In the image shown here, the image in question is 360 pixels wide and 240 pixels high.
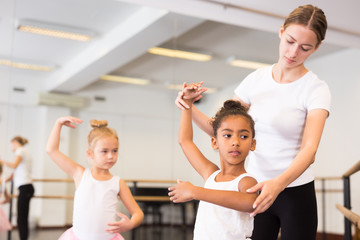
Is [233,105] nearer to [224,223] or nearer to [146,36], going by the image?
[224,223]

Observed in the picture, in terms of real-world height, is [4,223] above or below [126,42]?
below

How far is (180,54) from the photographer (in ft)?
13.6

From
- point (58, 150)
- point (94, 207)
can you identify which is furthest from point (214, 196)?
point (58, 150)

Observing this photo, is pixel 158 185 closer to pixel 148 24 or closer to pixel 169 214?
pixel 169 214

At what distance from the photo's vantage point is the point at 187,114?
61.6 inches

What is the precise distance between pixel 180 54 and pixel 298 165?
9.65 feet

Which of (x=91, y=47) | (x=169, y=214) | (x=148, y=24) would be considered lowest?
(x=169, y=214)

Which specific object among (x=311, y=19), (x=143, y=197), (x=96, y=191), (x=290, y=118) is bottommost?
(x=143, y=197)

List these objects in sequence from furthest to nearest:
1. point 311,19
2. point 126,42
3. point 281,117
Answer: point 126,42
point 281,117
point 311,19

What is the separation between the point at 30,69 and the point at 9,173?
0.83 metres

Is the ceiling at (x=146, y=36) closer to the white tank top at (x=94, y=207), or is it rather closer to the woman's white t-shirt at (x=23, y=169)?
the woman's white t-shirt at (x=23, y=169)

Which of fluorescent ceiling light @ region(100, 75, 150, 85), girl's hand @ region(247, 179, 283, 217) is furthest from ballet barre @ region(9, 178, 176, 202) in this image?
girl's hand @ region(247, 179, 283, 217)

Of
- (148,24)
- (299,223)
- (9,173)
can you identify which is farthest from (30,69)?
(299,223)

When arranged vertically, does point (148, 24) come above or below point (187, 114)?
above
